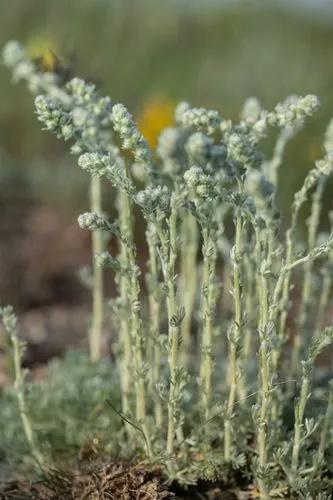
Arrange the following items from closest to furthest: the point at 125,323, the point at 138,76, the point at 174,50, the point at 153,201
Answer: the point at 153,201 → the point at 125,323 → the point at 138,76 → the point at 174,50

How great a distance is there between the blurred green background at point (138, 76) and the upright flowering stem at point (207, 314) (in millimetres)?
2482

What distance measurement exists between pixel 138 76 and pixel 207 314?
7543 millimetres

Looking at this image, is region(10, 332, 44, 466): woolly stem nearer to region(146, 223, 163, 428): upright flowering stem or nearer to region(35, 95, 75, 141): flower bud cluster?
region(146, 223, 163, 428): upright flowering stem

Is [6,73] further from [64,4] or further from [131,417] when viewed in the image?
[131,417]

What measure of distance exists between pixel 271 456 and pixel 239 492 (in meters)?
0.15

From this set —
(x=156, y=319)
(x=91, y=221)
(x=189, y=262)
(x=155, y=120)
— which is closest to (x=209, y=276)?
(x=91, y=221)

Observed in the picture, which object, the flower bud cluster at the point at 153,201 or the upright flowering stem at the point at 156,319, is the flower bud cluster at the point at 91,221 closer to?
the flower bud cluster at the point at 153,201

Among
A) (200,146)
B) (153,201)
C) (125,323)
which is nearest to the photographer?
(200,146)

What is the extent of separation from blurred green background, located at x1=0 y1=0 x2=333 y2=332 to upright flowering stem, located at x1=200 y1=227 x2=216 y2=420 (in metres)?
2.48

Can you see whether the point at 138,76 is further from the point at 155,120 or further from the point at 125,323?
the point at 125,323

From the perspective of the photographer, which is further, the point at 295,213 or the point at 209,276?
the point at 295,213

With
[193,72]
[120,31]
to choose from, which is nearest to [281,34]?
[193,72]

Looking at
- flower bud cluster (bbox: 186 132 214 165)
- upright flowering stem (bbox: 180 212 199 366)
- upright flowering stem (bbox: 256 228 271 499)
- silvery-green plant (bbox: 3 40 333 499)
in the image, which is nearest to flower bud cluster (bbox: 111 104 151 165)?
silvery-green plant (bbox: 3 40 333 499)

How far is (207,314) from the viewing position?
2.04m
